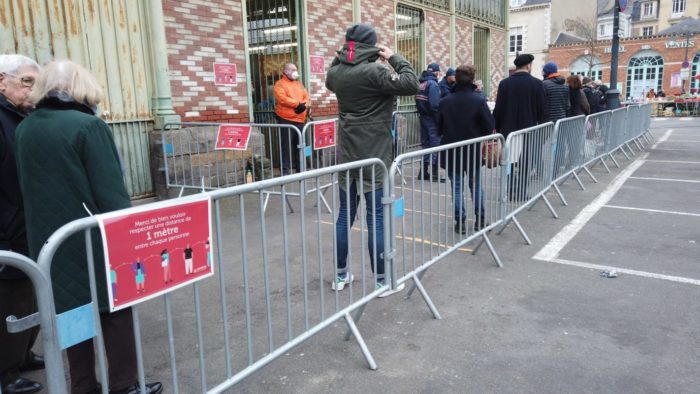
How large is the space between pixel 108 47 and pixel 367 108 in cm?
447

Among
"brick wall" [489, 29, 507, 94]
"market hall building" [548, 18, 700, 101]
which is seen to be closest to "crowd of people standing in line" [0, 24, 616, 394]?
"brick wall" [489, 29, 507, 94]

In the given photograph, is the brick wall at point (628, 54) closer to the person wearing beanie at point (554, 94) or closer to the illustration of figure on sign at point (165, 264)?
the person wearing beanie at point (554, 94)

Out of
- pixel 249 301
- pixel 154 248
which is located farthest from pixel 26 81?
pixel 249 301

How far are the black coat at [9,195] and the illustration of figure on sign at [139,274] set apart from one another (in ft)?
4.12

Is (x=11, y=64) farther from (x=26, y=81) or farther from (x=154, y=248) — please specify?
(x=154, y=248)

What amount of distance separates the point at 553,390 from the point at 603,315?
1241 mm

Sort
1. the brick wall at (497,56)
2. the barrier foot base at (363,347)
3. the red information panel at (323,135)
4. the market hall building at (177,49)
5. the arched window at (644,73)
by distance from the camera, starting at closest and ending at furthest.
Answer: the barrier foot base at (363,347)
the market hall building at (177,49)
the red information panel at (323,135)
the brick wall at (497,56)
the arched window at (644,73)

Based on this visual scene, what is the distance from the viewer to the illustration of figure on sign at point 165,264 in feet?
7.07

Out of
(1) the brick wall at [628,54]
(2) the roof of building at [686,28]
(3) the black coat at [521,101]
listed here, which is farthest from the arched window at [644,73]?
(3) the black coat at [521,101]

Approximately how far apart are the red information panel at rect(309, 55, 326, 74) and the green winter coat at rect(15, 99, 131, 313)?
8000mm

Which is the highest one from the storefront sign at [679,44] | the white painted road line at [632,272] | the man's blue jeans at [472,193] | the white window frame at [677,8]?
the white window frame at [677,8]

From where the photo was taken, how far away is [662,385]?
9.80 feet

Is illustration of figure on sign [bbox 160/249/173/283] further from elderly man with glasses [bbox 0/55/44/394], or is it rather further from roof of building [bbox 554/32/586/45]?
roof of building [bbox 554/32/586/45]

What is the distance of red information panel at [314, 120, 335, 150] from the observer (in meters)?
7.02
